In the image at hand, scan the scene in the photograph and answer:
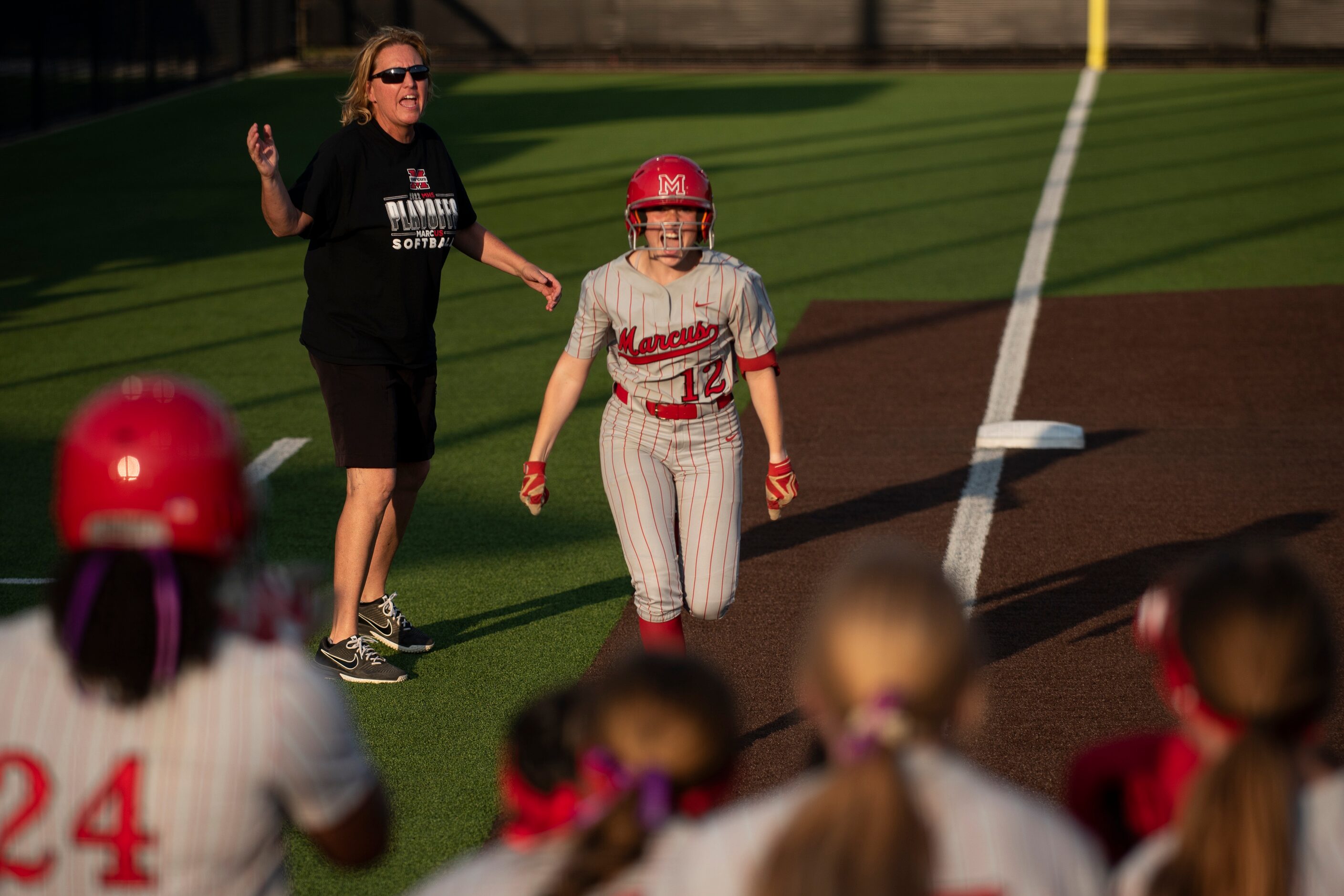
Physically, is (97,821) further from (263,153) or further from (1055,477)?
(1055,477)

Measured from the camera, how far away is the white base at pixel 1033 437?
8.64 metres

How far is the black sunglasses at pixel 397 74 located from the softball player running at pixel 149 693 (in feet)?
11.2

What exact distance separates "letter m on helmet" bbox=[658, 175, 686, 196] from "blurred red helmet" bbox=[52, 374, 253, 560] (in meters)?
2.73

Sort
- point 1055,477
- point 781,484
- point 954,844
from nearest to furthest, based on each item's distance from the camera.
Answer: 1. point 954,844
2. point 781,484
3. point 1055,477

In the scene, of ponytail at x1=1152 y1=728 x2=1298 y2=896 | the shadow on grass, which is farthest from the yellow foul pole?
ponytail at x1=1152 y1=728 x2=1298 y2=896

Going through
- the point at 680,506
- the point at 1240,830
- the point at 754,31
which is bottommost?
the point at 680,506

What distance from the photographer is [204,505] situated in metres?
2.28

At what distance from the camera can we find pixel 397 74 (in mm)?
5496

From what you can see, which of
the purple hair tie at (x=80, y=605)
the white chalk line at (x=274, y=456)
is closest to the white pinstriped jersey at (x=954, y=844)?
the purple hair tie at (x=80, y=605)

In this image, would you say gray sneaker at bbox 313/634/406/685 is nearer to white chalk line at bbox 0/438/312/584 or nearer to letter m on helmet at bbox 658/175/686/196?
letter m on helmet at bbox 658/175/686/196

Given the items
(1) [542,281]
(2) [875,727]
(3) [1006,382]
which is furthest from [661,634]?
(3) [1006,382]

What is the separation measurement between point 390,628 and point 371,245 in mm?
1534

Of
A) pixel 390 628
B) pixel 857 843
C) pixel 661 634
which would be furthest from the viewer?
pixel 390 628

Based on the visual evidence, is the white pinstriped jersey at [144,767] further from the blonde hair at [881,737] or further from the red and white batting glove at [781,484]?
the red and white batting glove at [781,484]
